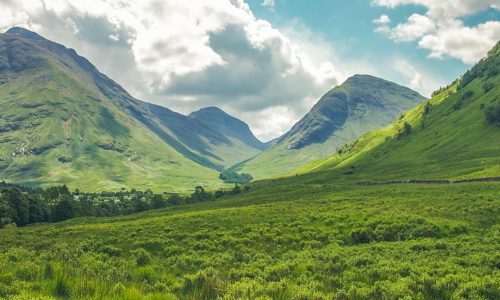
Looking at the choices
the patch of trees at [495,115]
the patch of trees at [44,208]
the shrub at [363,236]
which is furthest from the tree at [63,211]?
the patch of trees at [495,115]

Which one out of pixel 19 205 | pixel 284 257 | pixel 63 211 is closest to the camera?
pixel 284 257

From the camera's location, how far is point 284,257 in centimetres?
3372

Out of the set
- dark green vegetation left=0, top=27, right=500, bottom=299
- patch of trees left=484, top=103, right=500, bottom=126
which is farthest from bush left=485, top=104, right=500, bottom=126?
dark green vegetation left=0, top=27, right=500, bottom=299

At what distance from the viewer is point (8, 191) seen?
12075cm

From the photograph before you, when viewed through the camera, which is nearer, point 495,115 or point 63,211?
point 63,211

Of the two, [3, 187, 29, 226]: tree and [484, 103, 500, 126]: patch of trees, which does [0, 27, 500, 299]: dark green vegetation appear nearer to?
[3, 187, 29, 226]: tree

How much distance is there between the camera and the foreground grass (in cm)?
1844

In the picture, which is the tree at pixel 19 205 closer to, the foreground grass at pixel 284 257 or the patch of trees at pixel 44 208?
the patch of trees at pixel 44 208

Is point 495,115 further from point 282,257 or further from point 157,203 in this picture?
point 282,257

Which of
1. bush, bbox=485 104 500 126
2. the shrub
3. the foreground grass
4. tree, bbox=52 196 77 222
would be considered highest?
bush, bbox=485 104 500 126

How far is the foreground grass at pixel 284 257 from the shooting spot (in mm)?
18438

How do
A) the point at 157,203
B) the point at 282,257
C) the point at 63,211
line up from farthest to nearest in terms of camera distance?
the point at 157,203 < the point at 63,211 < the point at 282,257

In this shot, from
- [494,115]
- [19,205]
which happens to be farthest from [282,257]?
[494,115]

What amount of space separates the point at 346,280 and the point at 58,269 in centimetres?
1681
